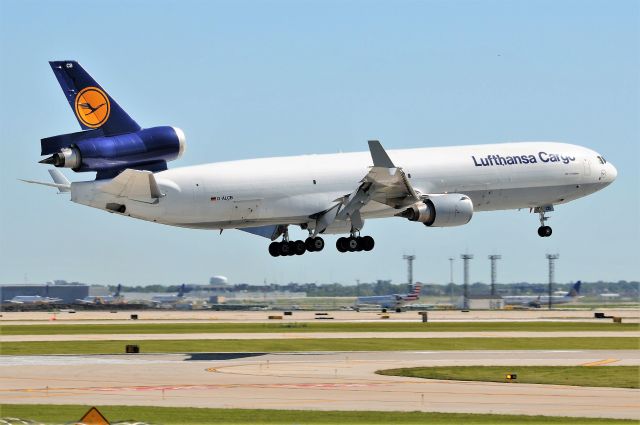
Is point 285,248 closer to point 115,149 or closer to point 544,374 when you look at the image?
point 115,149

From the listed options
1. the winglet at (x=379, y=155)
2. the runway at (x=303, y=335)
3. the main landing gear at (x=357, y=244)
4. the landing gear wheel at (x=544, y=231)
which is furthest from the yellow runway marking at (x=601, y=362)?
the landing gear wheel at (x=544, y=231)

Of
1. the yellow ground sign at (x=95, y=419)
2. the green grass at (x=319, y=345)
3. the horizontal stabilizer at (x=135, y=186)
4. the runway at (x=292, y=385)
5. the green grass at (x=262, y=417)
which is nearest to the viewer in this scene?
the yellow ground sign at (x=95, y=419)

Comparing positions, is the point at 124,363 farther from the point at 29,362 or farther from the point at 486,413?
the point at 486,413

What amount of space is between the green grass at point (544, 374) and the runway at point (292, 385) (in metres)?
1.51

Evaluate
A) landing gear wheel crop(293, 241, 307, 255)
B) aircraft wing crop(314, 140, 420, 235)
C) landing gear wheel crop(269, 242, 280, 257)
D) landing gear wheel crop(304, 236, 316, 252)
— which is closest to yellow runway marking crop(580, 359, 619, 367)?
aircraft wing crop(314, 140, 420, 235)

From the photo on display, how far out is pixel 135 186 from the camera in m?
61.4

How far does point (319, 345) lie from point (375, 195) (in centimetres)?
989

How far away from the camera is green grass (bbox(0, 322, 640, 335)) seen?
7944 centimetres

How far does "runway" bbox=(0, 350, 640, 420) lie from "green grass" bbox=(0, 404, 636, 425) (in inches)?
45.9

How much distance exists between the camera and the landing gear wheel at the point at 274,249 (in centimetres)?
7188

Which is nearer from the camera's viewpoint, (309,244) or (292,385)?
(292,385)

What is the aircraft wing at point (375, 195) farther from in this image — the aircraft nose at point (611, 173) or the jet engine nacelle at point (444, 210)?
the aircraft nose at point (611, 173)

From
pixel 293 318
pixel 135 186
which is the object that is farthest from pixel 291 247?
pixel 293 318

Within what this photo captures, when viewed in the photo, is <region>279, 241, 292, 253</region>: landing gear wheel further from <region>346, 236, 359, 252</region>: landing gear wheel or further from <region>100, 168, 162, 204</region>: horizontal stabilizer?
<region>100, 168, 162, 204</region>: horizontal stabilizer
